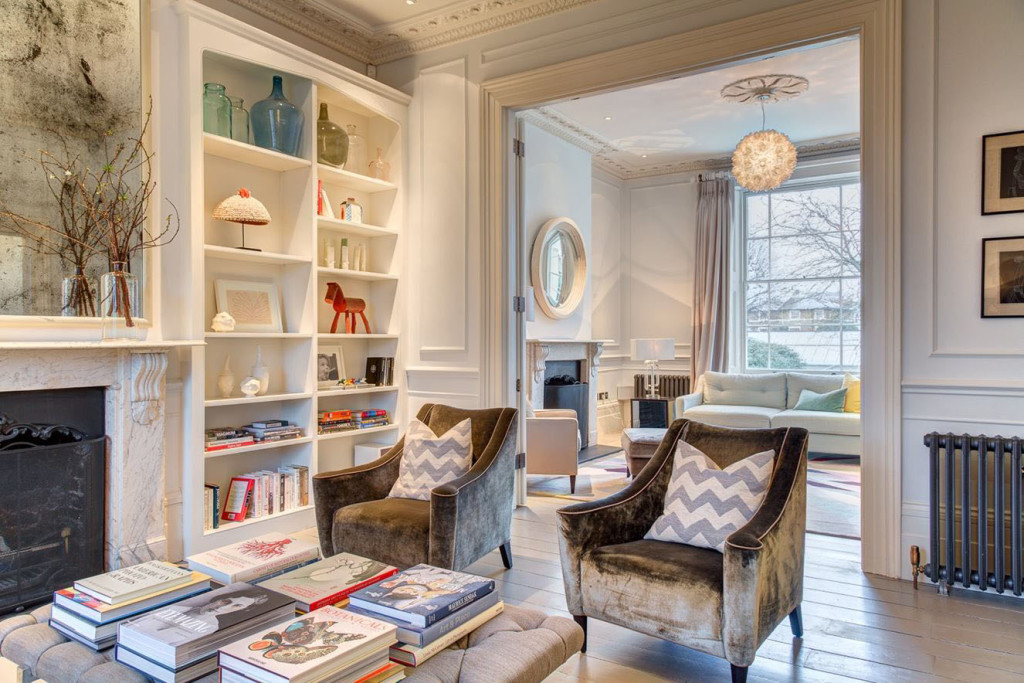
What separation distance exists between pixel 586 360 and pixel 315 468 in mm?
3743

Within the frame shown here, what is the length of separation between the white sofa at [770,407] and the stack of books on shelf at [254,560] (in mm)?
5343

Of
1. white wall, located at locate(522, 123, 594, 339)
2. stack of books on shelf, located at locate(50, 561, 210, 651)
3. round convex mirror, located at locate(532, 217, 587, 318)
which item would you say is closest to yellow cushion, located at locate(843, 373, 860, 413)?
white wall, located at locate(522, 123, 594, 339)

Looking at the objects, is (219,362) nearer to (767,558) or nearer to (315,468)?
(315,468)

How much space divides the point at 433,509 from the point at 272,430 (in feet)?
5.41

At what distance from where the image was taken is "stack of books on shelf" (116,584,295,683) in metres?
1.40

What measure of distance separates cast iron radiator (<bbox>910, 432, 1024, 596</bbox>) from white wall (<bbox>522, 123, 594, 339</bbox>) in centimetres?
356

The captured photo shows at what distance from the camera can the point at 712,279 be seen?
770 cm

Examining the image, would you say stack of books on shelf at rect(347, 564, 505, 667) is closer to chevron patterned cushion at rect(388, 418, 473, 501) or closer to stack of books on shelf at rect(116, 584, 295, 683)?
stack of books on shelf at rect(116, 584, 295, 683)

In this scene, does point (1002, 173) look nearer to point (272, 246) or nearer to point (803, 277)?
point (272, 246)

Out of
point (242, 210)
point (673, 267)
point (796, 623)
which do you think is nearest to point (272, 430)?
point (242, 210)

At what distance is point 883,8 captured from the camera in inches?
126

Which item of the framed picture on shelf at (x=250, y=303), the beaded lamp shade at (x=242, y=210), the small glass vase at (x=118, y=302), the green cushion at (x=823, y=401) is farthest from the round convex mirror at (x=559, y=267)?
the small glass vase at (x=118, y=302)

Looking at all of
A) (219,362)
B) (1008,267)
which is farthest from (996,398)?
(219,362)

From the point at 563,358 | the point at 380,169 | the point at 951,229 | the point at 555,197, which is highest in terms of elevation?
the point at 555,197
